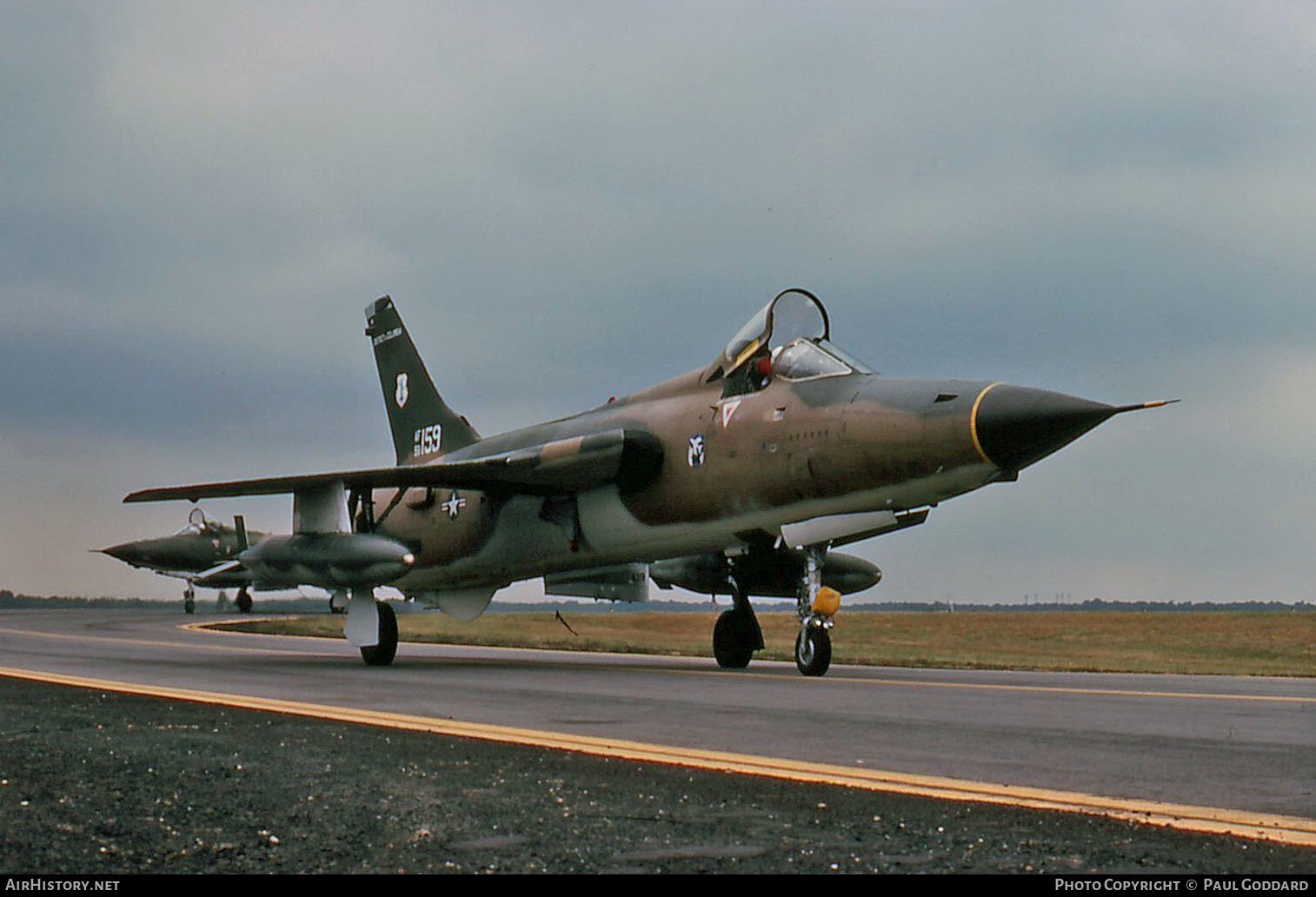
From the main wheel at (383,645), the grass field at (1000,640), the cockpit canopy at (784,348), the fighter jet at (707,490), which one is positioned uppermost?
the cockpit canopy at (784,348)

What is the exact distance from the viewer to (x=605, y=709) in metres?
9.00

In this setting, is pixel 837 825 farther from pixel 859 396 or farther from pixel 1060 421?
pixel 859 396

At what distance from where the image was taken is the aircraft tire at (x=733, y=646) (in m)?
16.0

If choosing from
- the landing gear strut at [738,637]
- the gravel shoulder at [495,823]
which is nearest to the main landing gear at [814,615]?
the landing gear strut at [738,637]

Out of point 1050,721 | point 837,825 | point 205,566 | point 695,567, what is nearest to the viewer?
point 837,825

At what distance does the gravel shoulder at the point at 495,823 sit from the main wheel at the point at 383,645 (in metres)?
10.9

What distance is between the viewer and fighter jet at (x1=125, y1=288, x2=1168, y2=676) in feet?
40.0

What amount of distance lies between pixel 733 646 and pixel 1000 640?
2132cm

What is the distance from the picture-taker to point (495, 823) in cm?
406

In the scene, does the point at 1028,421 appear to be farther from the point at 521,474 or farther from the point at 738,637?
the point at 521,474

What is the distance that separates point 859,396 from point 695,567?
4876mm

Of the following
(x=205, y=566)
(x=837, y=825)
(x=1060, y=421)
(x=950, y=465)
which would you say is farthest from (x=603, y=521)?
(x=205, y=566)

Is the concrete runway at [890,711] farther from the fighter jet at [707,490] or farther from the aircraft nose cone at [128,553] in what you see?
the aircraft nose cone at [128,553]

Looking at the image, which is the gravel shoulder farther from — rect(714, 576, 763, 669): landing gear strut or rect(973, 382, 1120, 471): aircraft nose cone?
rect(714, 576, 763, 669): landing gear strut
